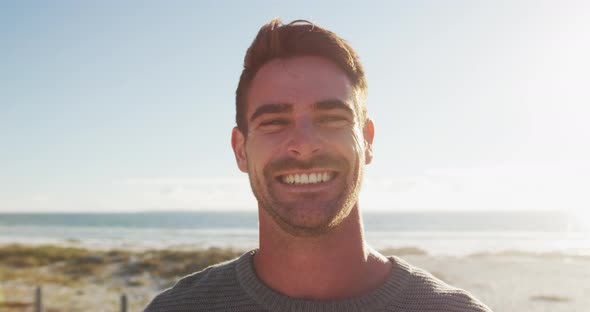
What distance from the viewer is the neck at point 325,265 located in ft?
8.84

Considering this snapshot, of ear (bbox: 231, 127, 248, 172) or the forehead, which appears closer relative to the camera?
the forehead

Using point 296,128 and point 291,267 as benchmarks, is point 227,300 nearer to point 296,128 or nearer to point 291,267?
point 291,267

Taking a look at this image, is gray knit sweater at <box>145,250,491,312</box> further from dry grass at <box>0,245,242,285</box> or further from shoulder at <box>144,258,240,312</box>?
dry grass at <box>0,245,242,285</box>

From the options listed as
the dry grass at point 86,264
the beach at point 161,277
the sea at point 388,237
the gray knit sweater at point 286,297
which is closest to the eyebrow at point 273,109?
the gray knit sweater at point 286,297

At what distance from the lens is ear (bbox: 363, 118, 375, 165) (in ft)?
9.57

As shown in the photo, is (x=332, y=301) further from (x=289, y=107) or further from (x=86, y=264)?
(x=86, y=264)

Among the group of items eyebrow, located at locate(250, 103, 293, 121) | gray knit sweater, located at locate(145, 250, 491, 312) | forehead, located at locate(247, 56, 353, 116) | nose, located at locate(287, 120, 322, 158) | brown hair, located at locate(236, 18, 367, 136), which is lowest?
gray knit sweater, located at locate(145, 250, 491, 312)

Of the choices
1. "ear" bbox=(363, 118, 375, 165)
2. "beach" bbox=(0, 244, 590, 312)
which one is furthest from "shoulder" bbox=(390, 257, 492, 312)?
"beach" bbox=(0, 244, 590, 312)

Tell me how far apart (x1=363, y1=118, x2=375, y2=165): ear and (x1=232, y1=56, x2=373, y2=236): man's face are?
77mm

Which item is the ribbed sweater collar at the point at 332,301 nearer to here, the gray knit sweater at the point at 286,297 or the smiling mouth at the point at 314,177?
the gray knit sweater at the point at 286,297

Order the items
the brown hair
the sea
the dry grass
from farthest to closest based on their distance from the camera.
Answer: the sea → the dry grass → the brown hair

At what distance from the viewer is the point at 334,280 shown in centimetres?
270

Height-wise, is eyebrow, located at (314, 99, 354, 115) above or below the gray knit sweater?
above

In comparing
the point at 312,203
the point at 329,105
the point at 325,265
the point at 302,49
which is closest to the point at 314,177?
the point at 312,203
